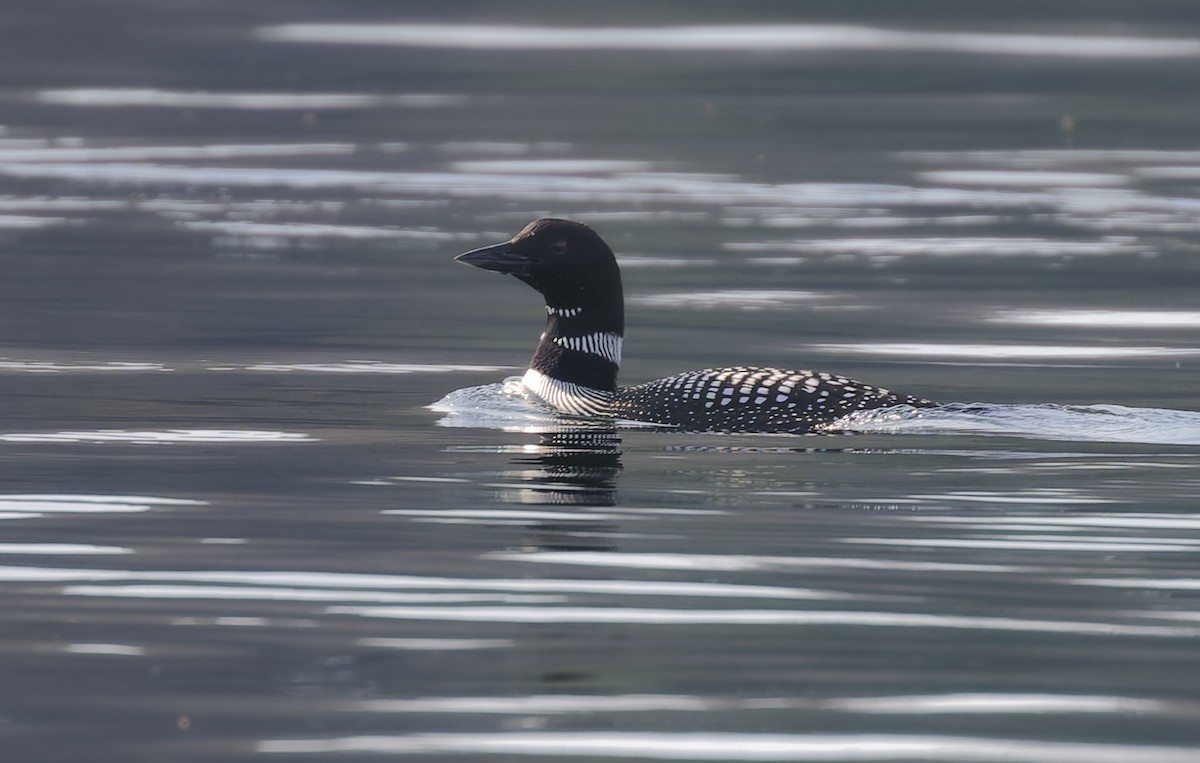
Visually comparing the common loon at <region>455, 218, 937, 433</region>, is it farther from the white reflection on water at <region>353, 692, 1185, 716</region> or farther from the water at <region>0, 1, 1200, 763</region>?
the white reflection on water at <region>353, 692, 1185, 716</region>

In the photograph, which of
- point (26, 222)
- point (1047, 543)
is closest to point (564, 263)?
point (1047, 543)

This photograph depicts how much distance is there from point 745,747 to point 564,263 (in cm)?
543

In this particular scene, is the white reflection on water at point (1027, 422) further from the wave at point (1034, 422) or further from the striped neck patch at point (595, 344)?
the striped neck patch at point (595, 344)

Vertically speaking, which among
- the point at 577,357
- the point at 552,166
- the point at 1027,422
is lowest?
the point at 1027,422

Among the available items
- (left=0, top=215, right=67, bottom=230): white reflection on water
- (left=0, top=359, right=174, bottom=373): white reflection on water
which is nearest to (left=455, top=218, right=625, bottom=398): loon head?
(left=0, top=359, right=174, bottom=373): white reflection on water

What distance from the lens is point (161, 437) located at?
30.4ft

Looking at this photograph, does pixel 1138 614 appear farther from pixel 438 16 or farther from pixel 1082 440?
pixel 438 16

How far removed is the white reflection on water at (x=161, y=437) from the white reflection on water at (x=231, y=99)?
18691 millimetres

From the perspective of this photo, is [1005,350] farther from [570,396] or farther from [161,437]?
[161,437]

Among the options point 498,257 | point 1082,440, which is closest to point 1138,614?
point 1082,440

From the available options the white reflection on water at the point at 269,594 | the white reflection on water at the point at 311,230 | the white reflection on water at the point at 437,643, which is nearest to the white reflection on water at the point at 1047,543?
the white reflection on water at the point at 269,594

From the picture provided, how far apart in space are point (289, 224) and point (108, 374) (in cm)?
692

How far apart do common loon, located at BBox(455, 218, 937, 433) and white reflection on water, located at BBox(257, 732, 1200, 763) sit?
14.3 feet

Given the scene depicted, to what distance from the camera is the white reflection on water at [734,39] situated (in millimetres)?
34406
